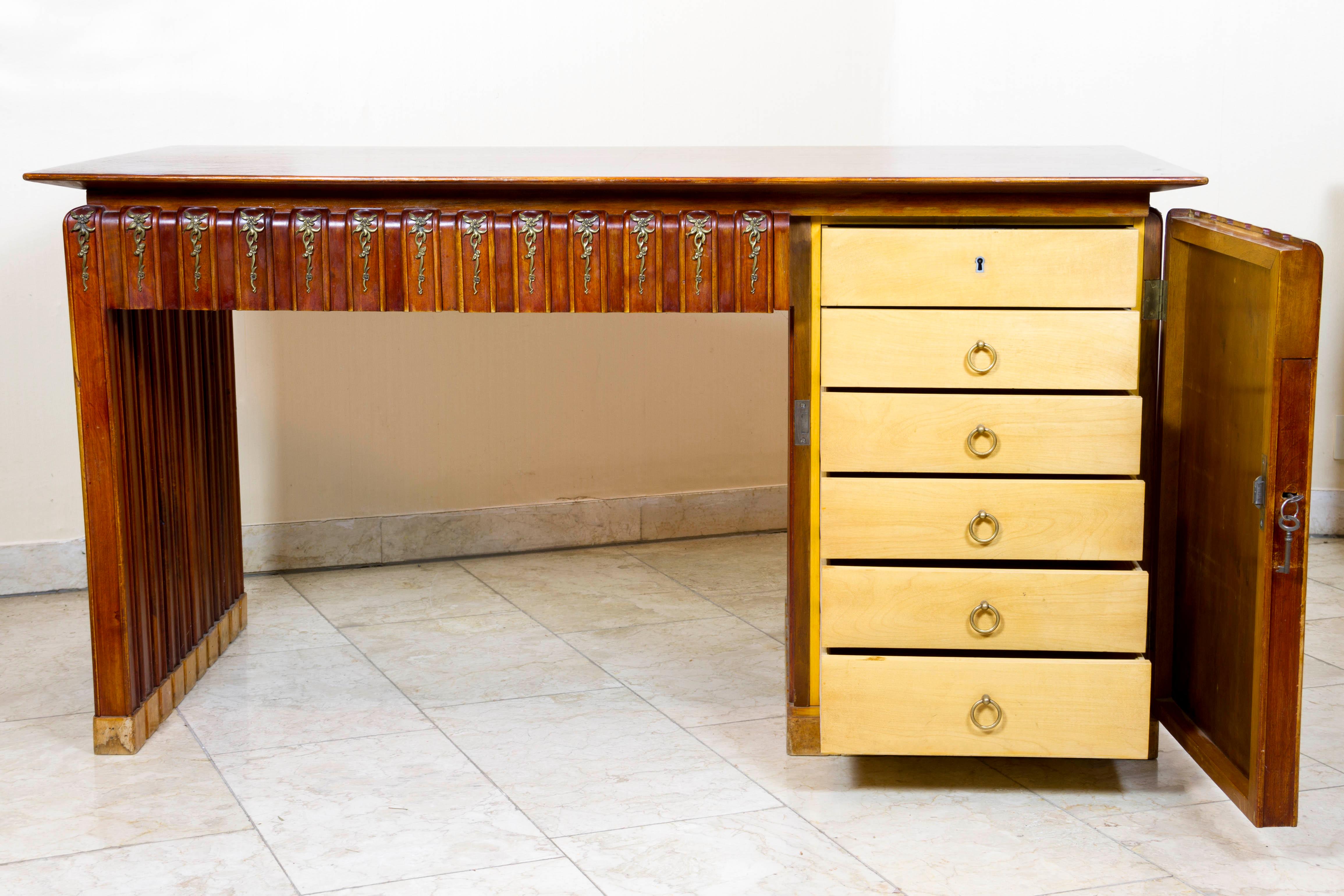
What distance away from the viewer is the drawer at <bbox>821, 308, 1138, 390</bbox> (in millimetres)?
2037

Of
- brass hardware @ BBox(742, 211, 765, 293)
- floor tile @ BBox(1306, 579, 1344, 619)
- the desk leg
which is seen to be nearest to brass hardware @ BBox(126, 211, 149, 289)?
the desk leg

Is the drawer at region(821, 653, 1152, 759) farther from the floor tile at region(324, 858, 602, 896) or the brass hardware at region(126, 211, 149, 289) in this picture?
the brass hardware at region(126, 211, 149, 289)

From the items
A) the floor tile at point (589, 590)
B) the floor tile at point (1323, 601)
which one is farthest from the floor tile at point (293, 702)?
the floor tile at point (1323, 601)

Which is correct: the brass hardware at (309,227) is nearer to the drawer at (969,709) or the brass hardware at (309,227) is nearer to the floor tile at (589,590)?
the drawer at (969,709)

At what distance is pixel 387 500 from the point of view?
139 inches

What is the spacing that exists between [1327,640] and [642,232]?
71.8 inches

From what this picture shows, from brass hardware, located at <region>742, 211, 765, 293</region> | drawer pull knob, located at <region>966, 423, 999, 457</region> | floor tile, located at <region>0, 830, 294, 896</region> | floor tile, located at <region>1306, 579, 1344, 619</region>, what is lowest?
floor tile, located at <region>0, 830, 294, 896</region>

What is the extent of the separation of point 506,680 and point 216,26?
5.77ft

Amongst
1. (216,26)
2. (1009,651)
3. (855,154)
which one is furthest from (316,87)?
(1009,651)

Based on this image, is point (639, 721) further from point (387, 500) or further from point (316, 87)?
point (316, 87)

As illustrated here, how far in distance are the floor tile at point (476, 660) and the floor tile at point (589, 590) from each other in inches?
4.0

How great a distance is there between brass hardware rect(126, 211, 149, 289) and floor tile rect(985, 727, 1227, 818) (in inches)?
64.0

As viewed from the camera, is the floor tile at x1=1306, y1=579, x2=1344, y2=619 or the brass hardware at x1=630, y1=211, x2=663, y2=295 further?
the floor tile at x1=1306, y1=579, x2=1344, y2=619

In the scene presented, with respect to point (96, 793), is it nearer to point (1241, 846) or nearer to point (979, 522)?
point (979, 522)
